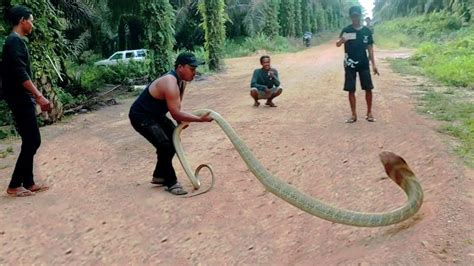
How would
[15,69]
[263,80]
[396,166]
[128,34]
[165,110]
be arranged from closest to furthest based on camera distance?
[396,166] < [15,69] < [165,110] < [263,80] < [128,34]

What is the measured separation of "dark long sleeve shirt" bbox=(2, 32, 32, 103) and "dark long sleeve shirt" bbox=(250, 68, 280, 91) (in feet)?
17.0

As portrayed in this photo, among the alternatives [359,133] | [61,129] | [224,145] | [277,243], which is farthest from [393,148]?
[61,129]

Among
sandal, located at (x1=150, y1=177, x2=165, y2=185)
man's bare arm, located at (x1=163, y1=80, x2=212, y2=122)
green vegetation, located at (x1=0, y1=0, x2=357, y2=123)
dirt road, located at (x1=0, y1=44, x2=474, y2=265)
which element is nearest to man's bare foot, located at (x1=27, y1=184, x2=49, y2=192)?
dirt road, located at (x1=0, y1=44, x2=474, y2=265)

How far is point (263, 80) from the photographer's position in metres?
9.54

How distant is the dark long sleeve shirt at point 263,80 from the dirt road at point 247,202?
1.21 meters

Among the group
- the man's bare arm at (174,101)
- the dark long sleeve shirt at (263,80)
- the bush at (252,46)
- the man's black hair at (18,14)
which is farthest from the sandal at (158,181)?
the bush at (252,46)

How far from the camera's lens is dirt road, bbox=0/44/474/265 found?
3693mm

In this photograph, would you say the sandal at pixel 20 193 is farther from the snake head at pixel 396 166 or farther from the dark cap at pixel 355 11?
the dark cap at pixel 355 11

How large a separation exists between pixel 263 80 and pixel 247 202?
16.3 ft

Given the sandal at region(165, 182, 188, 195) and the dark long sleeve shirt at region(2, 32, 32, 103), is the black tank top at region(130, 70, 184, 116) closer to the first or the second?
the sandal at region(165, 182, 188, 195)

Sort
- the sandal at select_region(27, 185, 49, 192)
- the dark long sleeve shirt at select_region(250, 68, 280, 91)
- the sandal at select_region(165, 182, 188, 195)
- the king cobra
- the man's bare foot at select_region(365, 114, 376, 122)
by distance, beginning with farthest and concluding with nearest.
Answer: the dark long sleeve shirt at select_region(250, 68, 280, 91) < the man's bare foot at select_region(365, 114, 376, 122) < the sandal at select_region(27, 185, 49, 192) < the sandal at select_region(165, 182, 188, 195) < the king cobra

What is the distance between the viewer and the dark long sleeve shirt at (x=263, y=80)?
9.49m

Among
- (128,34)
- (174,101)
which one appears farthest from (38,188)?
(128,34)

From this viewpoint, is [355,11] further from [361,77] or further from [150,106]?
[150,106]
